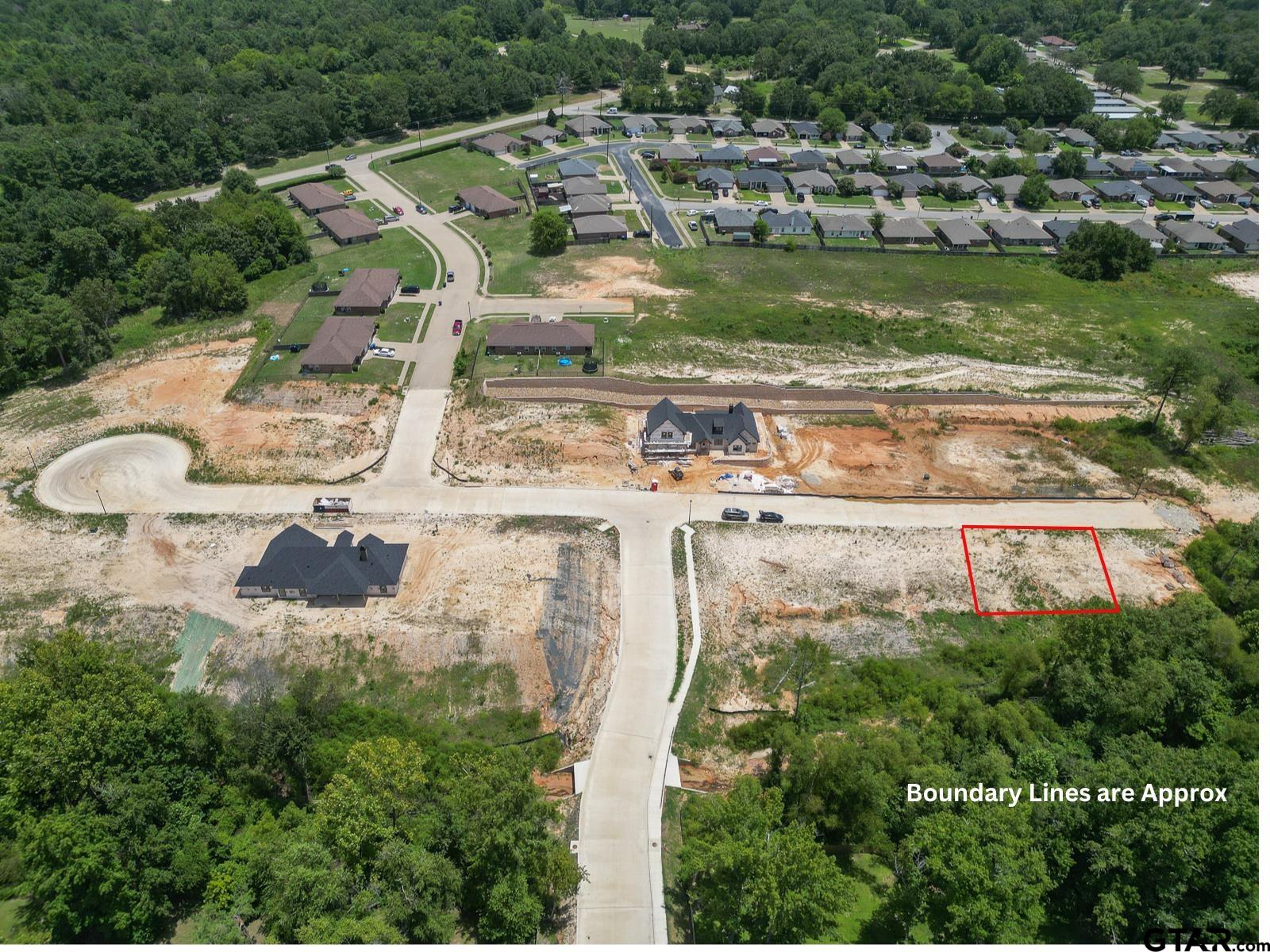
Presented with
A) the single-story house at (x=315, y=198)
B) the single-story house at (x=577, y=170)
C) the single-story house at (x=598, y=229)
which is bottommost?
the single-story house at (x=598, y=229)

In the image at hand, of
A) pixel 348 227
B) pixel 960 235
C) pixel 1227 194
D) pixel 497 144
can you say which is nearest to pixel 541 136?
pixel 497 144

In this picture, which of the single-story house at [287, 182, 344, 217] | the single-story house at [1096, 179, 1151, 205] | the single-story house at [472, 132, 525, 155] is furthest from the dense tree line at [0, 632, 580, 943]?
the single-story house at [1096, 179, 1151, 205]

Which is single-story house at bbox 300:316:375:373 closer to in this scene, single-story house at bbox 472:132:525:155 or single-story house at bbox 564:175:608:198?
single-story house at bbox 564:175:608:198

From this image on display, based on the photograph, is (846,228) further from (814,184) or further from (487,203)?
(487,203)

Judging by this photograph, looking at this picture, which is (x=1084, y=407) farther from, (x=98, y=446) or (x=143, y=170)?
(x=143, y=170)

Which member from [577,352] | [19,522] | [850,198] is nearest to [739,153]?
[850,198]

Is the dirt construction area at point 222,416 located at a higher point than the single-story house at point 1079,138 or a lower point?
higher

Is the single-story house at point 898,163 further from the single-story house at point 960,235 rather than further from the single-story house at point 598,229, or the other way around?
the single-story house at point 598,229

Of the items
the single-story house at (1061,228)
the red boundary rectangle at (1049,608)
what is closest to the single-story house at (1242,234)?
the single-story house at (1061,228)

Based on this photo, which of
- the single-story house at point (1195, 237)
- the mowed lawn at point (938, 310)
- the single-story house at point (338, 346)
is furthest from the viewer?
the single-story house at point (1195, 237)
